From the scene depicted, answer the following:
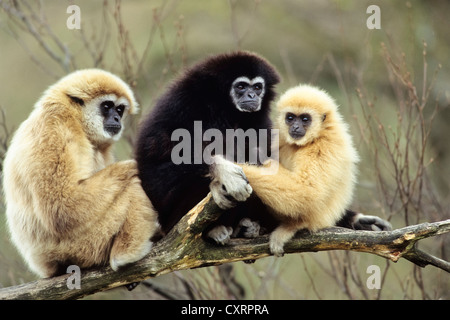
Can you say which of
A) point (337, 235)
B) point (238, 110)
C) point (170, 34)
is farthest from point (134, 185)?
point (170, 34)

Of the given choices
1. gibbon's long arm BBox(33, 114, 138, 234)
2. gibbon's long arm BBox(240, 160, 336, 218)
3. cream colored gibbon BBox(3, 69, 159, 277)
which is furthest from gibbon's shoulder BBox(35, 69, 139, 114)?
gibbon's long arm BBox(240, 160, 336, 218)

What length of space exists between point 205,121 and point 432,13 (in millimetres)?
9324

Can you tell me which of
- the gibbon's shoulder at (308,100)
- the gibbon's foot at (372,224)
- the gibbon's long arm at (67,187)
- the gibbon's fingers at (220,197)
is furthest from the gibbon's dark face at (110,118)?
the gibbon's foot at (372,224)

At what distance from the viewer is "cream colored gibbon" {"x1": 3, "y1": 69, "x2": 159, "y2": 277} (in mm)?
4547

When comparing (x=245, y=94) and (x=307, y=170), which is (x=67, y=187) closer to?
(x=245, y=94)

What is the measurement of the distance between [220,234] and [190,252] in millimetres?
308

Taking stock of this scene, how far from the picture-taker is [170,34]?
534 inches

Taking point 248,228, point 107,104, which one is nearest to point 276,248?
point 248,228

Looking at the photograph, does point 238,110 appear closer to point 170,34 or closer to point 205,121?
point 205,121

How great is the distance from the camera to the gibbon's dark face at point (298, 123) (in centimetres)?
503

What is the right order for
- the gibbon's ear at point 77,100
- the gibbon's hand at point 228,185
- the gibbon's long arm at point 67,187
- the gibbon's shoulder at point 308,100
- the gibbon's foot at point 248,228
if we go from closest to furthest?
the gibbon's hand at point 228,185 → the gibbon's long arm at point 67,187 → the gibbon's foot at point 248,228 → the gibbon's ear at point 77,100 → the gibbon's shoulder at point 308,100

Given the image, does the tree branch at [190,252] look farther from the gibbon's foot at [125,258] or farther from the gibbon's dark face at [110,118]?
the gibbon's dark face at [110,118]

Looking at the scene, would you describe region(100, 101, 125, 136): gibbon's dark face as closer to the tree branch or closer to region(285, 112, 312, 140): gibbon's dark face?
Answer: the tree branch

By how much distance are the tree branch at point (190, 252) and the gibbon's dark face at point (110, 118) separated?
3.88 feet
